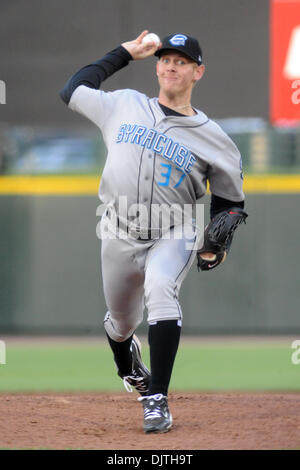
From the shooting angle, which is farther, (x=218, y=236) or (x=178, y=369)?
(x=178, y=369)

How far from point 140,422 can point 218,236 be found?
74 cm

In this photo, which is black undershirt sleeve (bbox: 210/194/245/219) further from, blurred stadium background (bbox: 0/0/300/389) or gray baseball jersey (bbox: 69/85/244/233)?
blurred stadium background (bbox: 0/0/300/389)

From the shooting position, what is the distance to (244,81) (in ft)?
17.0

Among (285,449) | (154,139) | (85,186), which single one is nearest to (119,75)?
(85,186)

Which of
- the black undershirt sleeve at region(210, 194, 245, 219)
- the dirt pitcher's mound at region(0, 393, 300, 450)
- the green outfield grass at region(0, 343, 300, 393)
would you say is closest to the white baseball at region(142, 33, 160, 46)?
the black undershirt sleeve at region(210, 194, 245, 219)

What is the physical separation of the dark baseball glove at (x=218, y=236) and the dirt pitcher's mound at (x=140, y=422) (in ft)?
1.97

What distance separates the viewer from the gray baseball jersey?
127 inches

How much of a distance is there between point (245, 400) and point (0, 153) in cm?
269

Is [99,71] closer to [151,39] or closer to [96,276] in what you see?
[151,39]

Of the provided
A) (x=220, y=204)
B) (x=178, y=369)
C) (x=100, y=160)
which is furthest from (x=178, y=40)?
(x=100, y=160)

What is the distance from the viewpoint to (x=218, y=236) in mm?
3287

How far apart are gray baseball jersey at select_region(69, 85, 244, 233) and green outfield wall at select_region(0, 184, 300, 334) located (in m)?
2.61

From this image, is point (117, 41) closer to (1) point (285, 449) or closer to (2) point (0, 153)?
(2) point (0, 153)

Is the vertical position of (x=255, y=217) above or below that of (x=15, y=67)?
below
